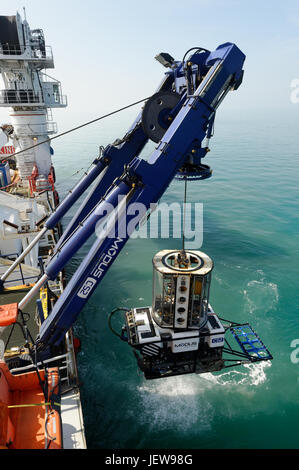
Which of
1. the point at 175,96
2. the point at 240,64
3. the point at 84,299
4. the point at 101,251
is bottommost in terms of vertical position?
the point at 84,299

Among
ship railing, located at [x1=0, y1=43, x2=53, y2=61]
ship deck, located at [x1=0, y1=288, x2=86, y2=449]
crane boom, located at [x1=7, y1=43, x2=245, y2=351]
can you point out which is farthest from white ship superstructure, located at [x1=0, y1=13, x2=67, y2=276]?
crane boom, located at [x1=7, y1=43, x2=245, y2=351]

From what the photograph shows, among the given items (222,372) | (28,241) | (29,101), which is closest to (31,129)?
(29,101)

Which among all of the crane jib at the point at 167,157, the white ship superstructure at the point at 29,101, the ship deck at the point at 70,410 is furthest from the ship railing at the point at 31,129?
the crane jib at the point at 167,157

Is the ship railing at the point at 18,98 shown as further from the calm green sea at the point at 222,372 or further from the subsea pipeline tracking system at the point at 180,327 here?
the subsea pipeline tracking system at the point at 180,327

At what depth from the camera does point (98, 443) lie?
10.4 meters

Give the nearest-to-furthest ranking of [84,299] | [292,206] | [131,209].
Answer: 1. [131,209]
2. [84,299]
3. [292,206]

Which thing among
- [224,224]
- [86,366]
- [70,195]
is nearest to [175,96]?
[70,195]

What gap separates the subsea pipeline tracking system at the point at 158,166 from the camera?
7.45 meters

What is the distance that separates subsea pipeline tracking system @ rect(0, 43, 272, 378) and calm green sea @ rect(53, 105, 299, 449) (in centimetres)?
509

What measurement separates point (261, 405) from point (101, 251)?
9.78 m

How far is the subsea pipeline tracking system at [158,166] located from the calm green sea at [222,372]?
5.09 m

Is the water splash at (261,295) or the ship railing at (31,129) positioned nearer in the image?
the water splash at (261,295)

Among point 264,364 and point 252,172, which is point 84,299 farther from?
point 252,172

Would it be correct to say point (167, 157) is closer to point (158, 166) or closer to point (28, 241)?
point (158, 166)
